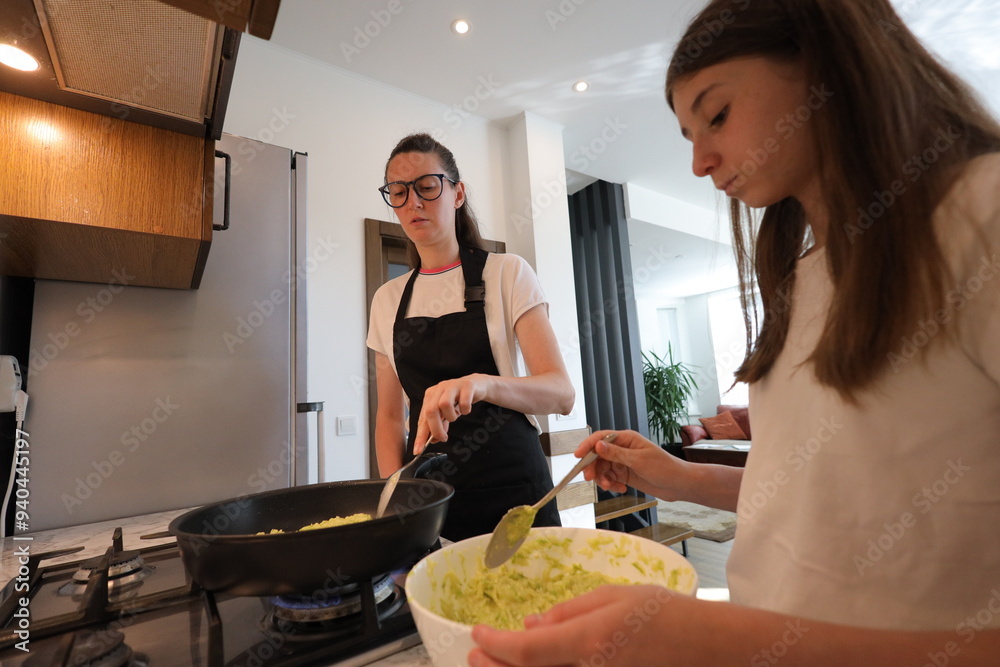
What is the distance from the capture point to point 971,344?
1.52 feet

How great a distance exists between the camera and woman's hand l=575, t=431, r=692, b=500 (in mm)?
777

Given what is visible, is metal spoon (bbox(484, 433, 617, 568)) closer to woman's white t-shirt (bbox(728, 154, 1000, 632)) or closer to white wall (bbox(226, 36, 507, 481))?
woman's white t-shirt (bbox(728, 154, 1000, 632))

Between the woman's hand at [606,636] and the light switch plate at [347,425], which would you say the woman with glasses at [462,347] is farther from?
the light switch plate at [347,425]

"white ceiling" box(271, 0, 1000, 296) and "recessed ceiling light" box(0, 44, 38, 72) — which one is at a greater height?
"white ceiling" box(271, 0, 1000, 296)

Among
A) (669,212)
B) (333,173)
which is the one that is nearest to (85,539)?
(333,173)

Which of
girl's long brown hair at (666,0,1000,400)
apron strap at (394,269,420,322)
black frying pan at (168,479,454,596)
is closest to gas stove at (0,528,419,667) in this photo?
black frying pan at (168,479,454,596)

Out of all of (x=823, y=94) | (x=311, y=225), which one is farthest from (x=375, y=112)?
(x=823, y=94)

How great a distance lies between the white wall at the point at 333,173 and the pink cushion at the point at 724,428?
5.84 meters

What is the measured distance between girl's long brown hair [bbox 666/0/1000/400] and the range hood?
2.58ft

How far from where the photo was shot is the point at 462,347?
4.31 feet

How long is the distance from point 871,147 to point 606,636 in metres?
0.58

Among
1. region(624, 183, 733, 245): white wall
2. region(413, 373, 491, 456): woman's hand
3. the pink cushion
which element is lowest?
the pink cushion

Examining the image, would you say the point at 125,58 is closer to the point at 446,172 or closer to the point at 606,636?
the point at 446,172

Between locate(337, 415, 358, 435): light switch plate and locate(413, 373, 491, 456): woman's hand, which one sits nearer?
locate(413, 373, 491, 456): woman's hand
